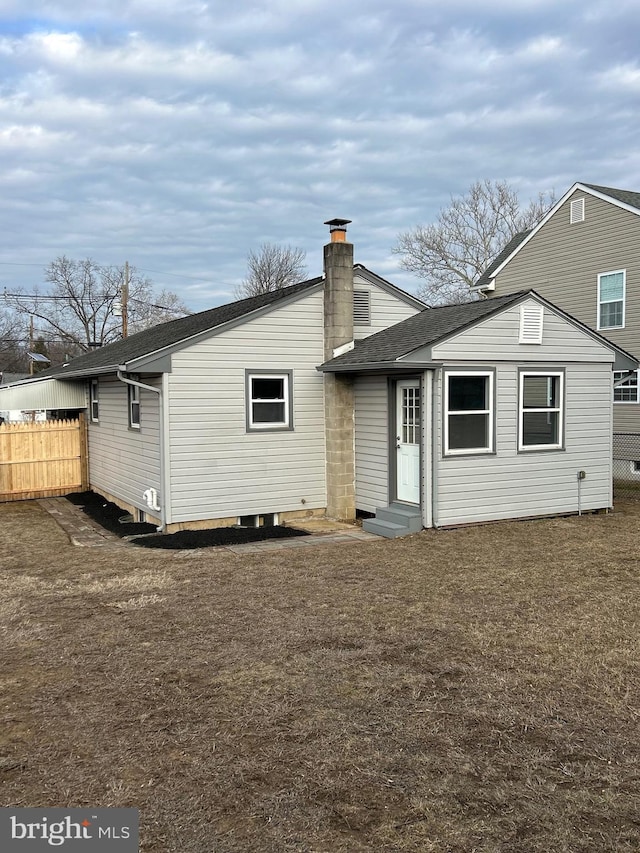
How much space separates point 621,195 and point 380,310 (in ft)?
27.8

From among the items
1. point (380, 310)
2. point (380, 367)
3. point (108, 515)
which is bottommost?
point (108, 515)

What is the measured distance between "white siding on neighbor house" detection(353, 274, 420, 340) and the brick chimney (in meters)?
A: 0.38

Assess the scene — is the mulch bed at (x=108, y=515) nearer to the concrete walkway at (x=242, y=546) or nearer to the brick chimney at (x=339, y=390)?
the concrete walkway at (x=242, y=546)

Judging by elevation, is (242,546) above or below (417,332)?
below

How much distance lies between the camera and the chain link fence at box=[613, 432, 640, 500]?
16922mm

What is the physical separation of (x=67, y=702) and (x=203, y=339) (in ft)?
22.9

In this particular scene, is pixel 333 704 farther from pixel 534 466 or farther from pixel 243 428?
pixel 534 466

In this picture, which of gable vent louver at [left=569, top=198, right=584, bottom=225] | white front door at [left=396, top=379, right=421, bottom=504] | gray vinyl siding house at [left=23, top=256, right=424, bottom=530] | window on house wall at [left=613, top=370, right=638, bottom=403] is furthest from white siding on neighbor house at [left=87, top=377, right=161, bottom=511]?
gable vent louver at [left=569, top=198, right=584, bottom=225]

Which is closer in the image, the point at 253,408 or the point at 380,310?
the point at 253,408

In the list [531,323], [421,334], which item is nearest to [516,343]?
[531,323]

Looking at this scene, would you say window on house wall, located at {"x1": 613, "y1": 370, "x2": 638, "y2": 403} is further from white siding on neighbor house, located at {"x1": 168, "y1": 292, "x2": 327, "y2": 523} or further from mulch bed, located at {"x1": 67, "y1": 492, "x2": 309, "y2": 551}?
mulch bed, located at {"x1": 67, "y1": 492, "x2": 309, "y2": 551}

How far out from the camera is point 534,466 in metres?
11.5

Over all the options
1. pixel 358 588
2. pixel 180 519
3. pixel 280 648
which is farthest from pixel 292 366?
pixel 280 648

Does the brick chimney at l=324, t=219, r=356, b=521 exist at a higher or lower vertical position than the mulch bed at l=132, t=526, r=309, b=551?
higher
